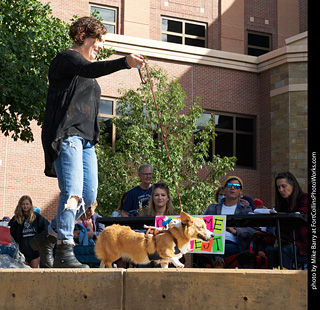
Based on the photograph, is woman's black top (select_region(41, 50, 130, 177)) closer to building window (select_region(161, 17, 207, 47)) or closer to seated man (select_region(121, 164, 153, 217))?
seated man (select_region(121, 164, 153, 217))

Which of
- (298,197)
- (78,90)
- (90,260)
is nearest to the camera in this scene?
(78,90)

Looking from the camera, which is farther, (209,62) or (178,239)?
A: (209,62)

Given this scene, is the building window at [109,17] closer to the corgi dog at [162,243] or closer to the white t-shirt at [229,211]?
the white t-shirt at [229,211]

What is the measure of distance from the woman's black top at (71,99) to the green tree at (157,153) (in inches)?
526

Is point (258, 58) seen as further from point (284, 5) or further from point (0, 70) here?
point (0, 70)

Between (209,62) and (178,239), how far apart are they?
21292 millimetres

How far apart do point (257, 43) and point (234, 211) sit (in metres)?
22.8

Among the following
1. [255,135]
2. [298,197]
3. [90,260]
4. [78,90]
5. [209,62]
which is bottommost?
[90,260]

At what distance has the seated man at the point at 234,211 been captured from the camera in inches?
310

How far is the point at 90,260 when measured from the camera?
833 cm

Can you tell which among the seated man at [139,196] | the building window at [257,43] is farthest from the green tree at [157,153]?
the building window at [257,43]

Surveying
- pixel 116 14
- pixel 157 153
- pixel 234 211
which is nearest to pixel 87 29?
pixel 234 211

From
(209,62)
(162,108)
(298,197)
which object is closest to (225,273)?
(298,197)
